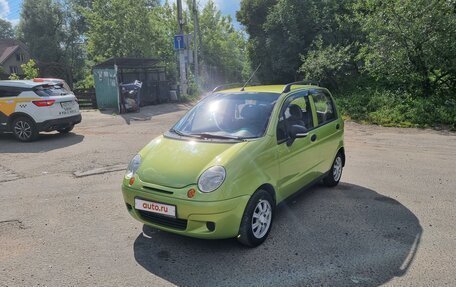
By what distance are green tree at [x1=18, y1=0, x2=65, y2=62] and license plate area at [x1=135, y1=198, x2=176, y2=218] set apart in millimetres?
43694

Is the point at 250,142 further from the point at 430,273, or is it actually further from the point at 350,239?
the point at 430,273

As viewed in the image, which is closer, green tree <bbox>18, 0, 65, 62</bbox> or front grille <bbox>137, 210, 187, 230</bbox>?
front grille <bbox>137, 210, 187, 230</bbox>

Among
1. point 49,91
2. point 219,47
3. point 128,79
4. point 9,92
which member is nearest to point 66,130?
point 49,91

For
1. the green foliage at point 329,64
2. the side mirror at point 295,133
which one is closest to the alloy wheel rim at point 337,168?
the side mirror at point 295,133

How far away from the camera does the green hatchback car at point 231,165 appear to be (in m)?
3.61

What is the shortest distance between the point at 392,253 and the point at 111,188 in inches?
169

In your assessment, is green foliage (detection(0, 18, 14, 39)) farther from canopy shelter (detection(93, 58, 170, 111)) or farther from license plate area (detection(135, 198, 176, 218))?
license plate area (detection(135, 198, 176, 218))

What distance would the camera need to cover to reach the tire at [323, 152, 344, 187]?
5797 mm

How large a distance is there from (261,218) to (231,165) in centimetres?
74

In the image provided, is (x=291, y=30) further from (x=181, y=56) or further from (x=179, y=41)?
(x=181, y=56)

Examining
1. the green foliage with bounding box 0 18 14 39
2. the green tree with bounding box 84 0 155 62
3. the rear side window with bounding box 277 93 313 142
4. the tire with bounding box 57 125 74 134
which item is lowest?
the tire with bounding box 57 125 74 134

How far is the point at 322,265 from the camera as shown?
362 centimetres

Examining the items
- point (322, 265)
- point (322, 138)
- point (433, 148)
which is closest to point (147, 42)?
point (433, 148)

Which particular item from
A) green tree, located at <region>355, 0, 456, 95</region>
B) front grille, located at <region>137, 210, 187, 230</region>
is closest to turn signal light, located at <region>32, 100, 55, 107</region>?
front grille, located at <region>137, 210, 187, 230</region>
